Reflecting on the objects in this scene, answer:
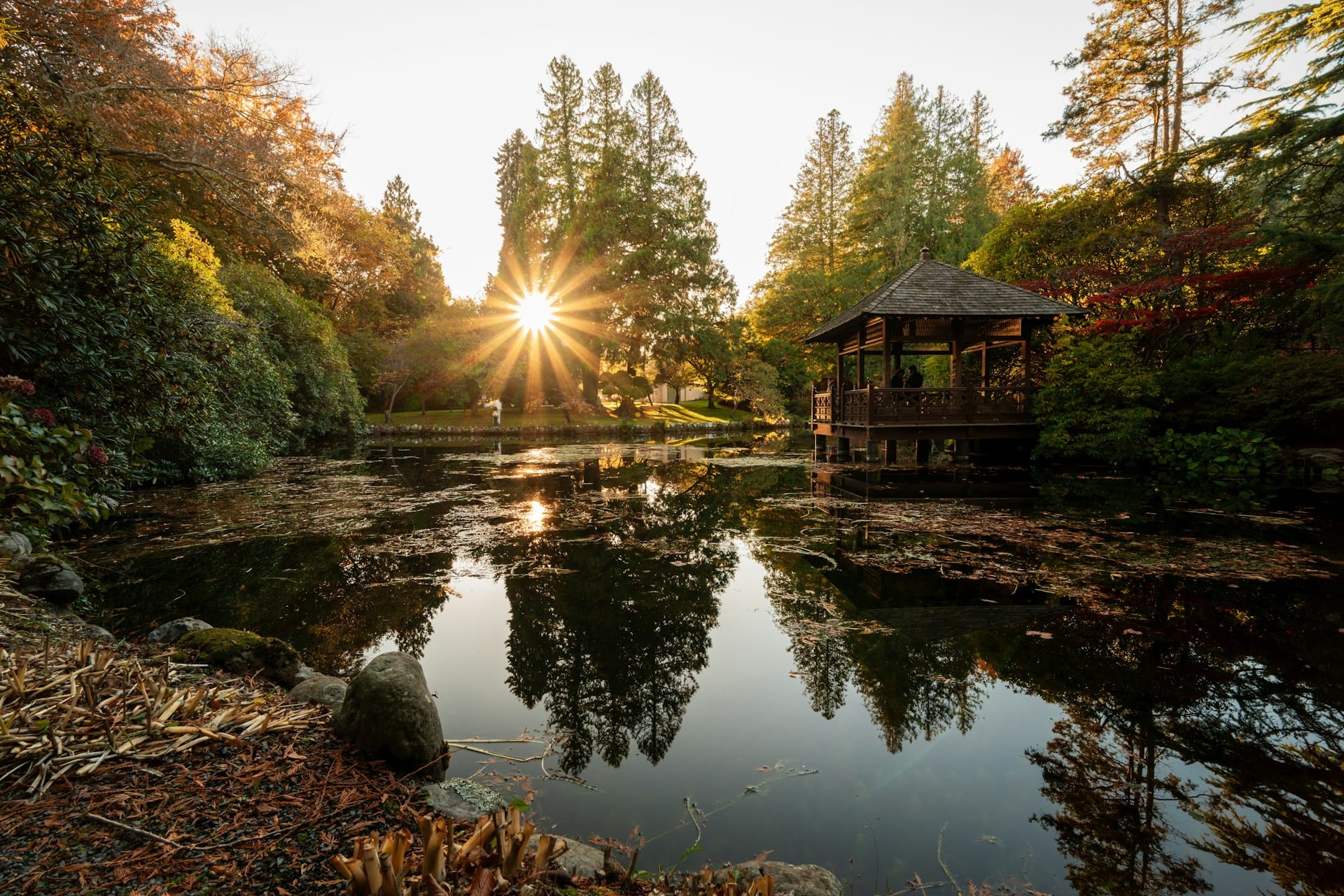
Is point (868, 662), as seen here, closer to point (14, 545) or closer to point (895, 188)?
point (14, 545)

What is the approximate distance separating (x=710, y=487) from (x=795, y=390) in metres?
33.2

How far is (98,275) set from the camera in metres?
5.94

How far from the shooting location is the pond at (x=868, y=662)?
8.71ft

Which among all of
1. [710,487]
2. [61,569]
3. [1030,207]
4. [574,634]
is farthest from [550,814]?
[1030,207]

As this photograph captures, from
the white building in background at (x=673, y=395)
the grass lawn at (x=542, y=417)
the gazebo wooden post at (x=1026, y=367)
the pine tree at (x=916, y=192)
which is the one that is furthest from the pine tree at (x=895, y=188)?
the white building in background at (x=673, y=395)

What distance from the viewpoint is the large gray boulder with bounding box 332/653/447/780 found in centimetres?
285

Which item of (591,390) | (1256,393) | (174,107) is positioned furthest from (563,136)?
(1256,393)

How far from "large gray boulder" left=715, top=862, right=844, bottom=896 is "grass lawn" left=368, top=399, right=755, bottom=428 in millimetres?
29924

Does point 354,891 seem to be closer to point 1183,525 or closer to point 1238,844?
point 1238,844

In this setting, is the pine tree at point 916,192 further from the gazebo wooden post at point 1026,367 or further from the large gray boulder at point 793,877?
the large gray boulder at point 793,877

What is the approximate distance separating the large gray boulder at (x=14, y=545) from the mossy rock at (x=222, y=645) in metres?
2.64

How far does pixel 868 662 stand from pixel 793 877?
2.35 m

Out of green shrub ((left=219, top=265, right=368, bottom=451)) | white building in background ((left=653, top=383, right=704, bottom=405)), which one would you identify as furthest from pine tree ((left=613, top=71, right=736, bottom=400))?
white building in background ((left=653, top=383, right=704, bottom=405))

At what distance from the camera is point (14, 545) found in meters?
5.60
